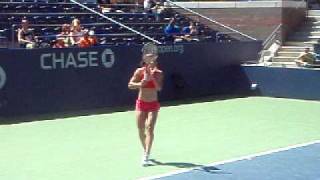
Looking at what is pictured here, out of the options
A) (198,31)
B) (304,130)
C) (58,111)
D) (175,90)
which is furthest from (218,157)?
(198,31)

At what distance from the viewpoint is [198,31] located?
26.4 meters

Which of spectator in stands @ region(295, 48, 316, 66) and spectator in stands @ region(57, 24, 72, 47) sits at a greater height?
spectator in stands @ region(57, 24, 72, 47)

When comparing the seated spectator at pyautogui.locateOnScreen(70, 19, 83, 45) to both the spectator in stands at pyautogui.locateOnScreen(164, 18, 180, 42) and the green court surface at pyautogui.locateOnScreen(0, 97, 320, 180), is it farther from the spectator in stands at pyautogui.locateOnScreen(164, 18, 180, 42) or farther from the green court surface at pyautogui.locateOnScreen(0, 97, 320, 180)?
the spectator in stands at pyautogui.locateOnScreen(164, 18, 180, 42)

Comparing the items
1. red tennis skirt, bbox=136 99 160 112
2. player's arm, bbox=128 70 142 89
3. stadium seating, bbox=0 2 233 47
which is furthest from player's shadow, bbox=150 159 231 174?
stadium seating, bbox=0 2 233 47

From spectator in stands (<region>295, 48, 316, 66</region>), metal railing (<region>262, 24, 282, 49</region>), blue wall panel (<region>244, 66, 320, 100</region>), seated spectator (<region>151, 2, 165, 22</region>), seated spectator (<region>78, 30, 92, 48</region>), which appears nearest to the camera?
seated spectator (<region>78, 30, 92, 48</region>)

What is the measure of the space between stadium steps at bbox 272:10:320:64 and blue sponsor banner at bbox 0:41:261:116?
323cm

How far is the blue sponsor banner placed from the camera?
1575 cm

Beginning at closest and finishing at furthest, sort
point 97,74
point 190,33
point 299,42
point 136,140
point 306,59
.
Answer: point 136,140 → point 97,74 → point 306,59 → point 190,33 → point 299,42

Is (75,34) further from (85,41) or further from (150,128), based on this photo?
(150,128)

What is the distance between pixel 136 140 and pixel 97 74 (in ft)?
19.0

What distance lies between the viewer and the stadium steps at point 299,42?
25234 millimetres

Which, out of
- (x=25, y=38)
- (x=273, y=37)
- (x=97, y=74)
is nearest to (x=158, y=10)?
(x=273, y=37)

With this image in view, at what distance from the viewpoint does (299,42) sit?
2650 cm

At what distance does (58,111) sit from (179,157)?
22.9 ft
